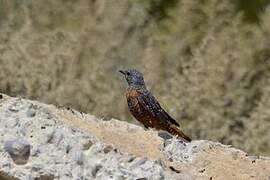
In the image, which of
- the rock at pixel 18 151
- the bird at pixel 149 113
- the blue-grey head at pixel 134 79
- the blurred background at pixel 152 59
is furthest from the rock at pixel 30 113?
the blurred background at pixel 152 59

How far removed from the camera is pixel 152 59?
9.30 meters

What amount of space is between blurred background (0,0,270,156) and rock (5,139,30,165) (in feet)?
15.3

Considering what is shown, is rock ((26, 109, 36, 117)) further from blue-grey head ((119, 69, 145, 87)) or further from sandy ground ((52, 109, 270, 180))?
blue-grey head ((119, 69, 145, 87))

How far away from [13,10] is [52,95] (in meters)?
1.37

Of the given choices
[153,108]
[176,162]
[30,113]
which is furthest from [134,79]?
[30,113]

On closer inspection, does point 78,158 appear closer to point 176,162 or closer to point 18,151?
point 18,151

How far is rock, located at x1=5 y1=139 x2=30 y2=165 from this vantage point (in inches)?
148

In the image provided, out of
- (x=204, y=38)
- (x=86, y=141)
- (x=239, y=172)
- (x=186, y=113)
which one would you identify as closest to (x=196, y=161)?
(x=239, y=172)

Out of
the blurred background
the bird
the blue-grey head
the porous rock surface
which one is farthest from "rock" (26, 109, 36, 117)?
the blurred background

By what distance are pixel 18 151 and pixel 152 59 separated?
5.58 metres

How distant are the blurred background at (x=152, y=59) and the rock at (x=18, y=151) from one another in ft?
15.3

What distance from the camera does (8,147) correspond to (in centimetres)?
378

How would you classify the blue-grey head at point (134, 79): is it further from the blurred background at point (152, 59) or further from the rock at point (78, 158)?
the rock at point (78, 158)

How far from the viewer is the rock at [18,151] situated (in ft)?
12.4
